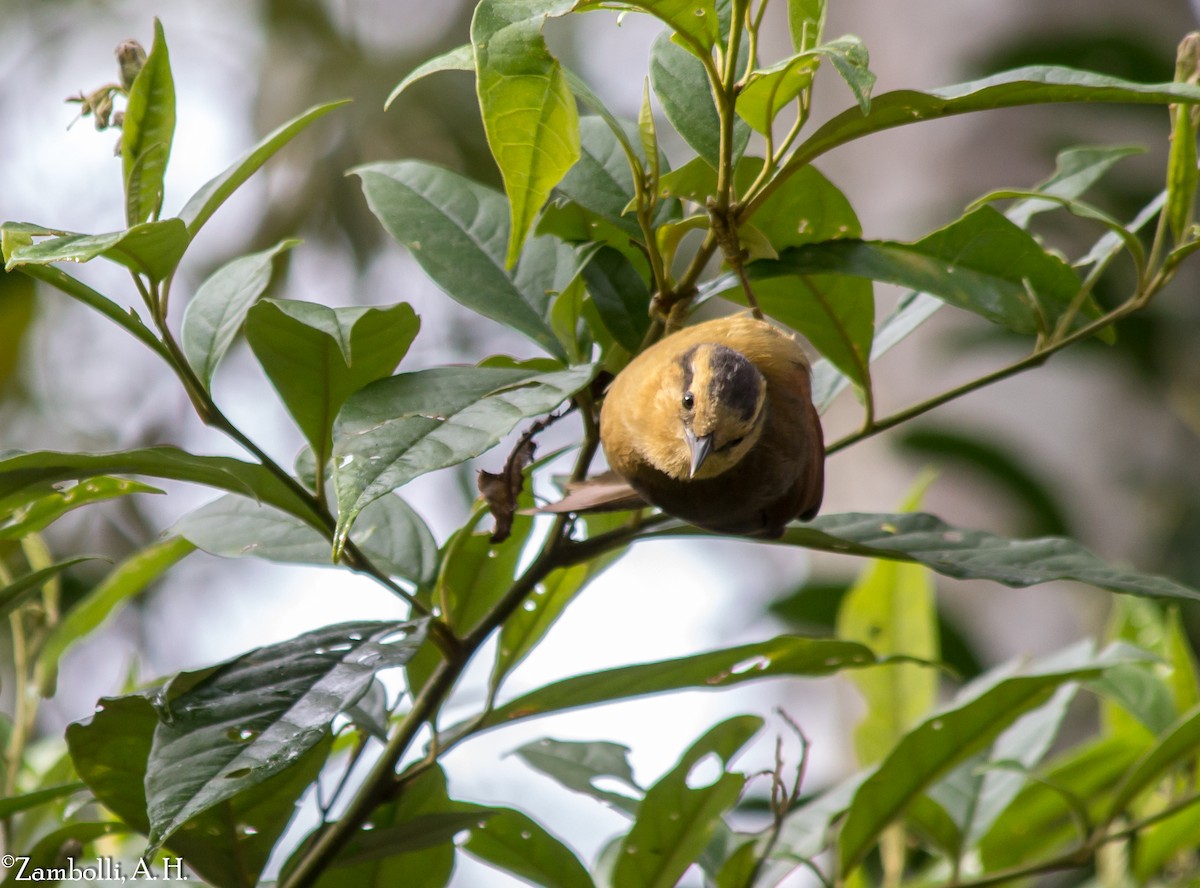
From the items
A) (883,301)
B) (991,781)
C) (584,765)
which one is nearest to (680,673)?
(584,765)

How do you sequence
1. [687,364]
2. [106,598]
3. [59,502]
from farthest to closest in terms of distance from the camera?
[687,364]
[106,598]
[59,502]

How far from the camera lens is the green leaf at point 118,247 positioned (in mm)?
789

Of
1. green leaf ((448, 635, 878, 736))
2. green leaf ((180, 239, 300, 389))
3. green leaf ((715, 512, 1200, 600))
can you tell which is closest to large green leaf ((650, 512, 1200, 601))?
green leaf ((715, 512, 1200, 600))

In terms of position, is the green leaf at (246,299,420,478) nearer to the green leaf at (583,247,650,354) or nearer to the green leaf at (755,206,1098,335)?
the green leaf at (583,247,650,354)

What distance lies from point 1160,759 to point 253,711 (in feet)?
3.41

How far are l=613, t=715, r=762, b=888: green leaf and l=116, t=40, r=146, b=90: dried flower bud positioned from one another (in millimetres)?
849

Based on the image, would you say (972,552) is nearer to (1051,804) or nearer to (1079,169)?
(1079,169)

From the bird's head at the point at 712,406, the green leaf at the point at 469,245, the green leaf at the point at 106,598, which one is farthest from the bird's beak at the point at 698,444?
the green leaf at the point at 106,598

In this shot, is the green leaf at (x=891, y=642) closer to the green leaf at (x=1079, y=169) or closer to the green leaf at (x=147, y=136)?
the green leaf at (x=1079, y=169)

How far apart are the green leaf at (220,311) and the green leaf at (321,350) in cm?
7

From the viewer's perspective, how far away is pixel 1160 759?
1334mm

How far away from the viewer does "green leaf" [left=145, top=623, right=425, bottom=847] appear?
785 mm

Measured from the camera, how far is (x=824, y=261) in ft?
3.40

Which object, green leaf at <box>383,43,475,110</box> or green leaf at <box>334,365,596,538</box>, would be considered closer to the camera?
green leaf at <box>334,365,596,538</box>
